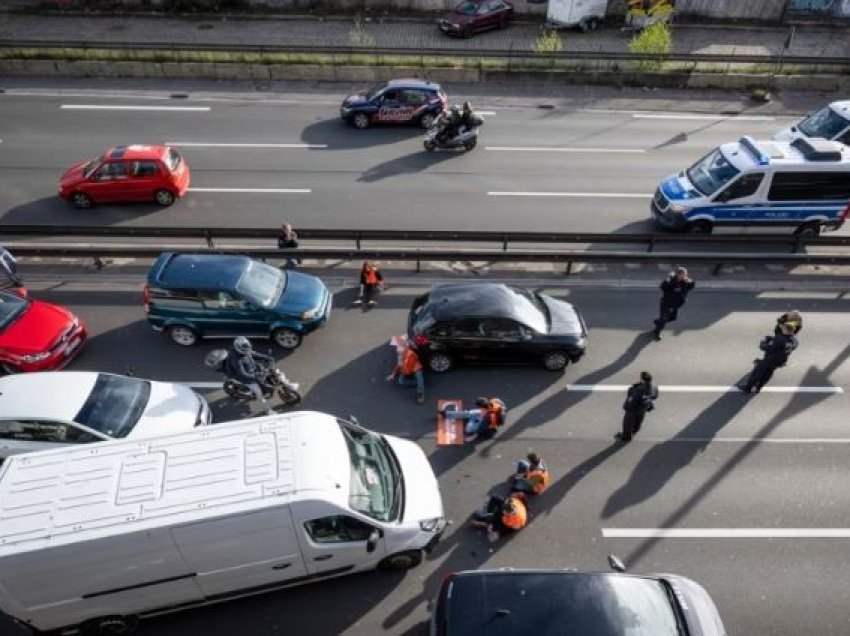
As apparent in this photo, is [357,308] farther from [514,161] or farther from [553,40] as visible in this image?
[553,40]

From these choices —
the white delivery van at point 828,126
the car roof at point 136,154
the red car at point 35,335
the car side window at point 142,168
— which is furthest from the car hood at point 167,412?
the white delivery van at point 828,126

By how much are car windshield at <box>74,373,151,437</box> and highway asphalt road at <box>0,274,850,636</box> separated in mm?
1705

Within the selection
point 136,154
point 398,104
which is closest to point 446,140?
point 398,104

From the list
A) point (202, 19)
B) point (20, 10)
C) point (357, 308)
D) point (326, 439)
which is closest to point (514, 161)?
point (357, 308)

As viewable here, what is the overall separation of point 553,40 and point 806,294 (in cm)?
1682

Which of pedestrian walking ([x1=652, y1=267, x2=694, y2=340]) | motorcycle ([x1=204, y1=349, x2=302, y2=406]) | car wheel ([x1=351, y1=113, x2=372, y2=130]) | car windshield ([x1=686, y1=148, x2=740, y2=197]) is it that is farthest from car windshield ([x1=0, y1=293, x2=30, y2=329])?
car windshield ([x1=686, y1=148, x2=740, y2=197])

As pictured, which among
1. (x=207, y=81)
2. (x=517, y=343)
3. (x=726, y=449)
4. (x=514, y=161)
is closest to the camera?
(x=726, y=449)

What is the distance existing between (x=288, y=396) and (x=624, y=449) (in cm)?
618

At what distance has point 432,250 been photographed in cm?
1508

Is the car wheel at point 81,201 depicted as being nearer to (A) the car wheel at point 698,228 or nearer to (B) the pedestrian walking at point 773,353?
(A) the car wheel at point 698,228

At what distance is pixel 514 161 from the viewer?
20172mm

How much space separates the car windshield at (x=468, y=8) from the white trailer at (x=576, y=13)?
13.2 ft

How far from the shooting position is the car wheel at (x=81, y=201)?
17156 millimetres

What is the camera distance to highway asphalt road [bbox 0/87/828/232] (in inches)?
685
